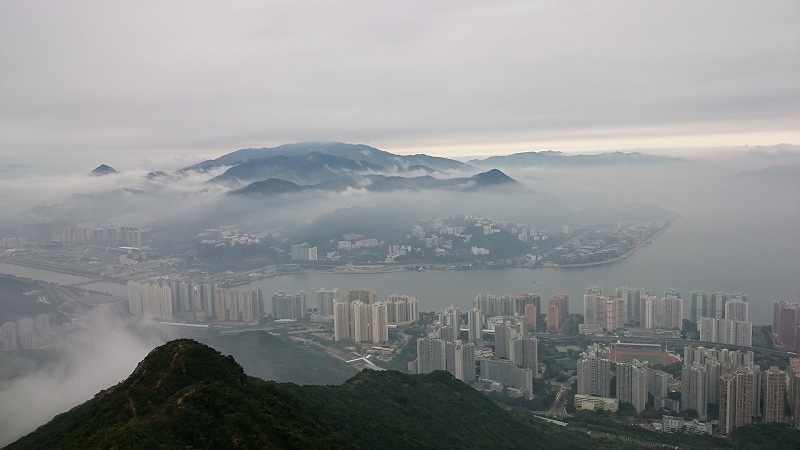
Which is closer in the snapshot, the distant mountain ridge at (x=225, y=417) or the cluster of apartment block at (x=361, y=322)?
the distant mountain ridge at (x=225, y=417)

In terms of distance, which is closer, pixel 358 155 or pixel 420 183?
pixel 420 183

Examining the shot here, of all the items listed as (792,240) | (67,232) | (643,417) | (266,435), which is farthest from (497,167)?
(266,435)

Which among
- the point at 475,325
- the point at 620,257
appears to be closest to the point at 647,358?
the point at 475,325

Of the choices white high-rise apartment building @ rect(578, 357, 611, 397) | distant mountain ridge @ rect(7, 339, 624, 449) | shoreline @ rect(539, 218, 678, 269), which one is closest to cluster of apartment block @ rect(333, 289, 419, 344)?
white high-rise apartment building @ rect(578, 357, 611, 397)

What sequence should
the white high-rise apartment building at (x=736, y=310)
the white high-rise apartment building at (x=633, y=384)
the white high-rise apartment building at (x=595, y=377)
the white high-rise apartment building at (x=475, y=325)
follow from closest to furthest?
Result: the white high-rise apartment building at (x=633, y=384), the white high-rise apartment building at (x=595, y=377), the white high-rise apartment building at (x=475, y=325), the white high-rise apartment building at (x=736, y=310)

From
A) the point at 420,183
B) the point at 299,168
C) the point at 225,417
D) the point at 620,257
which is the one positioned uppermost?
the point at 299,168

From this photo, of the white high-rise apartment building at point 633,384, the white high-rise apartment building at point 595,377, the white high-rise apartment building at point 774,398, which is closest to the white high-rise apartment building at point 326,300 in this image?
the white high-rise apartment building at point 595,377

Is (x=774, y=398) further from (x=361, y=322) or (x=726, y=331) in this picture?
(x=361, y=322)

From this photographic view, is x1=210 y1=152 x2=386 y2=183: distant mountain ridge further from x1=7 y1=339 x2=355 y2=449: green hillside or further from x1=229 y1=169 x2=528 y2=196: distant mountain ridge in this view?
x1=7 y1=339 x2=355 y2=449: green hillside

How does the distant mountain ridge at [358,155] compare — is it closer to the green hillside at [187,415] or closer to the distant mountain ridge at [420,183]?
the distant mountain ridge at [420,183]

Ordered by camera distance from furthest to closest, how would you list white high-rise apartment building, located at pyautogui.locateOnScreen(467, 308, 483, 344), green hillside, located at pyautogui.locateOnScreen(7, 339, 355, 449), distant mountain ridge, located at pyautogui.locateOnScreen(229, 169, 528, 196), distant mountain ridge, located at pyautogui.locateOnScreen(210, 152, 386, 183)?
distant mountain ridge, located at pyautogui.locateOnScreen(229, 169, 528, 196) → distant mountain ridge, located at pyautogui.locateOnScreen(210, 152, 386, 183) → white high-rise apartment building, located at pyautogui.locateOnScreen(467, 308, 483, 344) → green hillside, located at pyautogui.locateOnScreen(7, 339, 355, 449)

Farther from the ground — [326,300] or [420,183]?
[420,183]

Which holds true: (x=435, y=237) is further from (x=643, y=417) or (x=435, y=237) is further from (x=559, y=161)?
(x=643, y=417)
